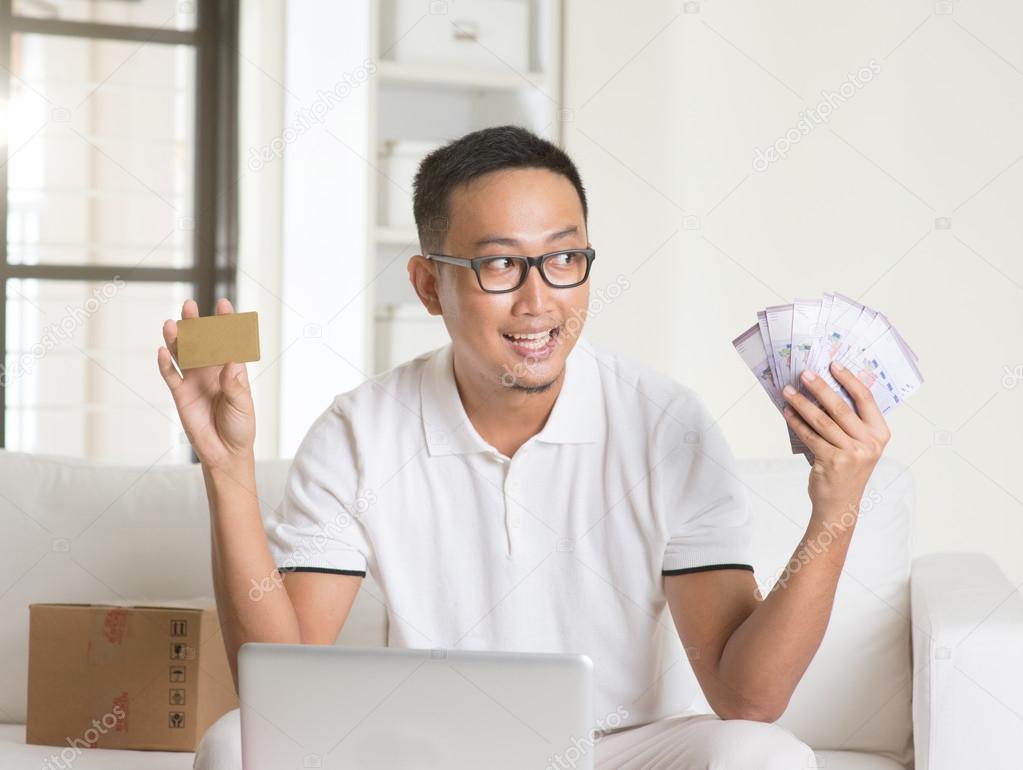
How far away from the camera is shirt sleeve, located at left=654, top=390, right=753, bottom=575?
60.8 inches

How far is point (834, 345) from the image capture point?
1330mm

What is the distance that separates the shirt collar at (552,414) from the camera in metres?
1.65

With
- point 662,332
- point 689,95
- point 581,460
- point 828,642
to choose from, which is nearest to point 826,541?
point 581,460

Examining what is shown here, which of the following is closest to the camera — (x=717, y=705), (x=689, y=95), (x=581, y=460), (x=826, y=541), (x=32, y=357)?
(x=826, y=541)

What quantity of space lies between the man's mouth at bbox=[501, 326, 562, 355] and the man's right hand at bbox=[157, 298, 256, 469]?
38 centimetres

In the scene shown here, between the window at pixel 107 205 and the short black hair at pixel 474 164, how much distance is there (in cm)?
180

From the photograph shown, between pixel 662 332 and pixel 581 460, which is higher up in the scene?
pixel 662 332

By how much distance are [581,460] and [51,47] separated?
124 inches

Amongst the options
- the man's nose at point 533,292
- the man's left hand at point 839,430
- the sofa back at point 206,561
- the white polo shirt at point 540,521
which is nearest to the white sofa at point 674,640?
the sofa back at point 206,561

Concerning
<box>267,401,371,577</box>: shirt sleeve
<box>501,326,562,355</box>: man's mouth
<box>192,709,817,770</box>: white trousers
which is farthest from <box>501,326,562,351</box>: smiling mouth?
<box>192,709,817,770</box>: white trousers

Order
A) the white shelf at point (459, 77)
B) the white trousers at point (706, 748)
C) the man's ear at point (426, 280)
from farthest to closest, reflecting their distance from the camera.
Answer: the white shelf at point (459, 77)
the man's ear at point (426, 280)
the white trousers at point (706, 748)

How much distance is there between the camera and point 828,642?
186cm

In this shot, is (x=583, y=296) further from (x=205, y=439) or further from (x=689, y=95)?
(x=689, y=95)

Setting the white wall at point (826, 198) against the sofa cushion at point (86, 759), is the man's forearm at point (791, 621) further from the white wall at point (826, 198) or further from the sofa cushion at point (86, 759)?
the white wall at point (826, 198)
